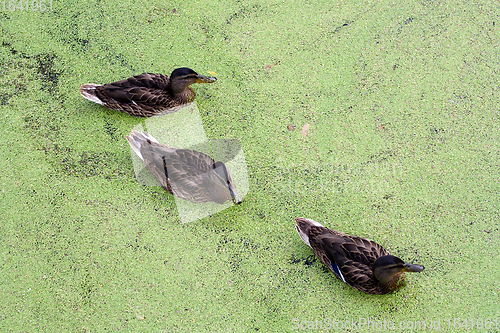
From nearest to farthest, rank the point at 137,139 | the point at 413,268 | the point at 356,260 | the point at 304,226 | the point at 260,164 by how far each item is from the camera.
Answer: the point at 413,268 → the point at 356,260 → the point at 304,226 → the point at 137,139 → the point at 260,164

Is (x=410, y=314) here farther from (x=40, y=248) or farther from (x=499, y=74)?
(x=40, y=248)

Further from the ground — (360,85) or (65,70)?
(360,85)

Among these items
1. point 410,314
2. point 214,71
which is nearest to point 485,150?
→ point 410,314

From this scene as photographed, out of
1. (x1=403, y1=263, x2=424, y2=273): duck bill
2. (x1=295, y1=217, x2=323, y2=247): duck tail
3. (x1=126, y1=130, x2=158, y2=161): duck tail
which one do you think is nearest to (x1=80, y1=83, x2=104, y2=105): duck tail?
(x1=126, y1=130, x2=158, y2=161): duck tail

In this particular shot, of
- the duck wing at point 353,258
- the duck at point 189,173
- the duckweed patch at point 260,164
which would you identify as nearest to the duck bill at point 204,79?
the duckweed patch at point 260,164

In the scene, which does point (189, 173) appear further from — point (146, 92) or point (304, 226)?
point (304, 226)

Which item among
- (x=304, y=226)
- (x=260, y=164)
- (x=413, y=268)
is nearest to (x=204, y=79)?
(x=260, y=164)

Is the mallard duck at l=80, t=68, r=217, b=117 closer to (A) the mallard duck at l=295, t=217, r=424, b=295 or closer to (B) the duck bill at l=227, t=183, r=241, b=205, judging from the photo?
(B) the duck bill at l=227, t=183, r=241, b=205
